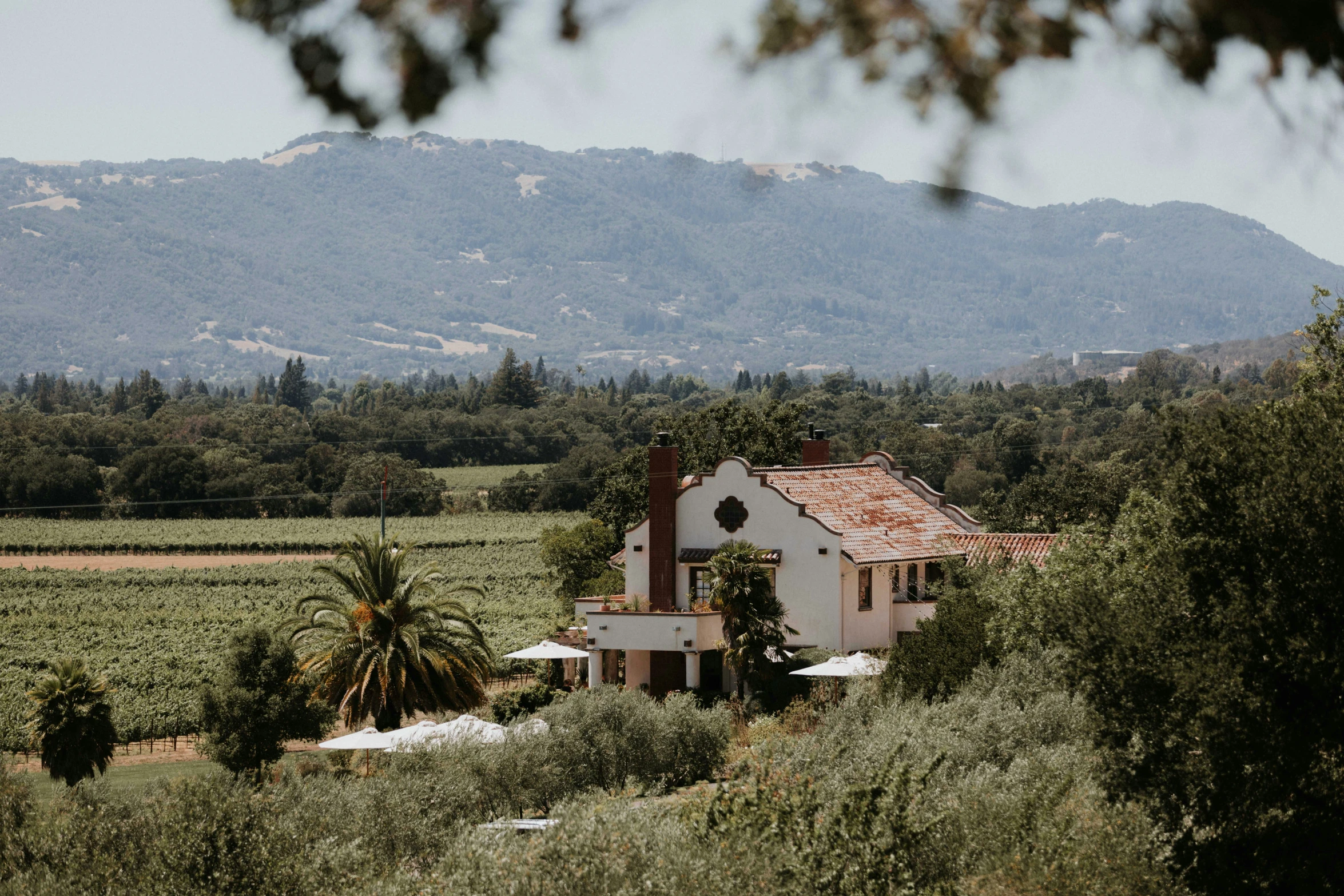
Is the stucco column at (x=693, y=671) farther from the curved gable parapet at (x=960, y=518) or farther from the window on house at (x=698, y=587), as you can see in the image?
the curved gable parapet at (x=960, y=518)

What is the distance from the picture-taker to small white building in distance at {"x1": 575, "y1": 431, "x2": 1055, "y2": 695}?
40.9 metres

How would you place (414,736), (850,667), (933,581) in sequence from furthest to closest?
1. (933,581)
2. (850,667)
3. (414,736)

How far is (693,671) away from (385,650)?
922 centimetres

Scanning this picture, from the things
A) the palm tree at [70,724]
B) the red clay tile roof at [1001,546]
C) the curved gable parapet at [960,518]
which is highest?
the curved gable parapet at [960,518]

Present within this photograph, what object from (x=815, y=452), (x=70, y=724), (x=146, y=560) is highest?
(x=815, y=452)

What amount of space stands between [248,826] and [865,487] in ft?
104

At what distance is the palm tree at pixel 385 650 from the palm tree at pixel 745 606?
726cm

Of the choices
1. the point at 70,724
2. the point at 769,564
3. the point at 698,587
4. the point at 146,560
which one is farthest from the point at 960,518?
the point at 146,560

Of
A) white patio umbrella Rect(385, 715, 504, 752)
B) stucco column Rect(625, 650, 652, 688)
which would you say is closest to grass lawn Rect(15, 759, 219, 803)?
white patio umbrella Rect(385, 715, 504, 752)

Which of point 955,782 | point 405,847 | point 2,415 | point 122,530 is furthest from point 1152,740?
point 2,415

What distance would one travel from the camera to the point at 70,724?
35.1m

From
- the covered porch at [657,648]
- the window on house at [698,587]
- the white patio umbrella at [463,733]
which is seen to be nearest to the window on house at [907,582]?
the covered porch at [657,648]

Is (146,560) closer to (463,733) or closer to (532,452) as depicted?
(532,452)

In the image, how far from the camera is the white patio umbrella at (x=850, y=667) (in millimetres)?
35125
